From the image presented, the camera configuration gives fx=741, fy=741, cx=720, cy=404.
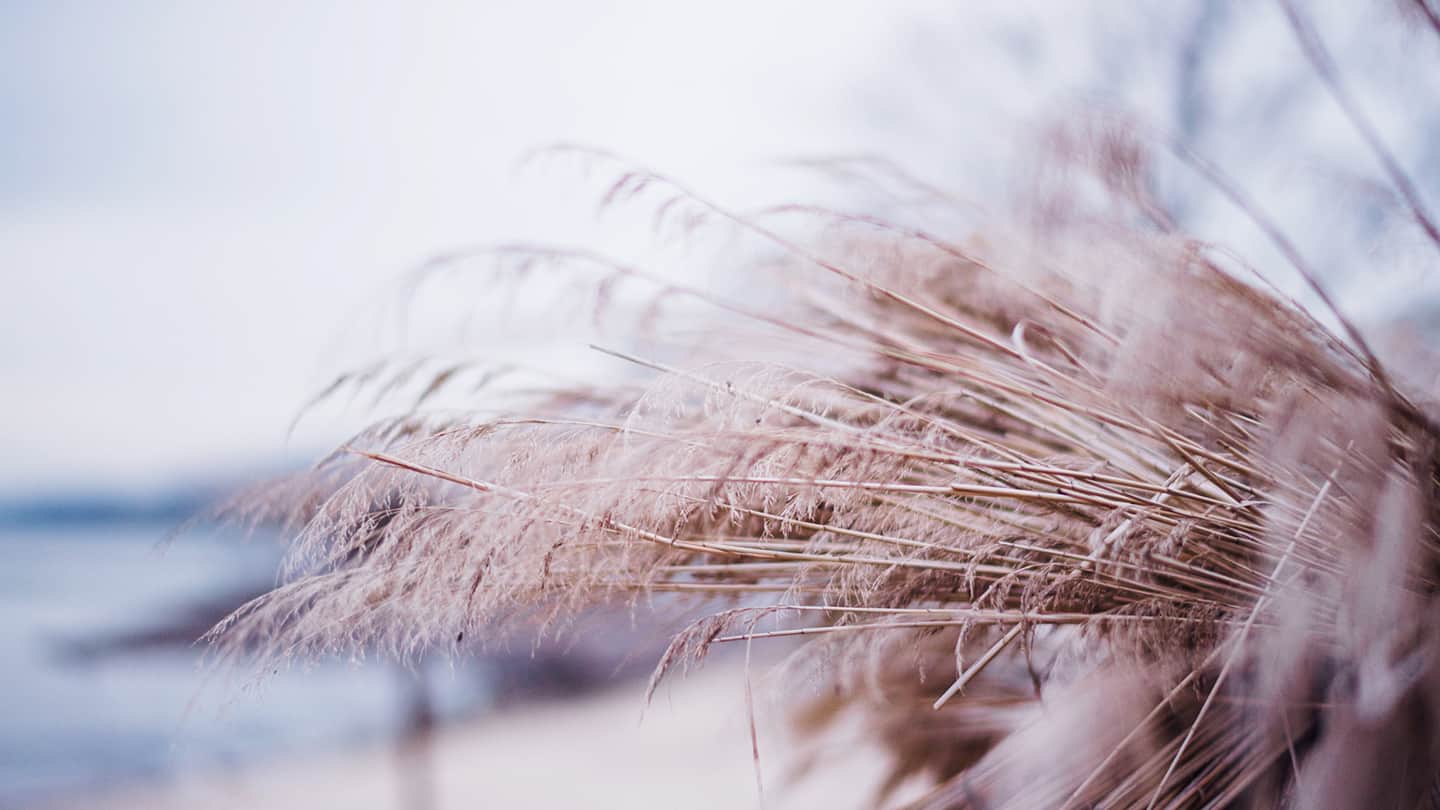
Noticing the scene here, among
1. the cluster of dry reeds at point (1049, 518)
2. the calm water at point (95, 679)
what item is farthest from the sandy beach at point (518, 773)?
the cluster of dry reeds at point (1049, 518)

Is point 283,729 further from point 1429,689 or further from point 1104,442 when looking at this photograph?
point 1429,689

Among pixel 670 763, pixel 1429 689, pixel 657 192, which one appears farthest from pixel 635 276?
pixel 670 763

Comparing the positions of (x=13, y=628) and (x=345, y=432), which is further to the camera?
(x=13, y=628)

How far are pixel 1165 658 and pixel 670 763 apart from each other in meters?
2.20

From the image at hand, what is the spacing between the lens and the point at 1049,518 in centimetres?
60

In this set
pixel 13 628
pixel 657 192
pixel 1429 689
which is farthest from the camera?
pixel 13 628

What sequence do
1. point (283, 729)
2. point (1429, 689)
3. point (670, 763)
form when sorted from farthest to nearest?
point (670, 763), point (283, 729), point (1429, 689)

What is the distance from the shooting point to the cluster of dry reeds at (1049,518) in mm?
426

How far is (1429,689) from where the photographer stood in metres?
0.37

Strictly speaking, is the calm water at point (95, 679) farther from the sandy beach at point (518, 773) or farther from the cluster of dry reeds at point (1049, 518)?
the cluster of dry reeds at point (1049, 518)

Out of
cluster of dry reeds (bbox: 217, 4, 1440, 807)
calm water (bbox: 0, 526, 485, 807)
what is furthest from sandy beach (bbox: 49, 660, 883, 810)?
cluster of dry reeds (bbox: 217, 4, 1440, 807)

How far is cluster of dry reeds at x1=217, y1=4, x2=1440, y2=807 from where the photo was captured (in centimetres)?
43

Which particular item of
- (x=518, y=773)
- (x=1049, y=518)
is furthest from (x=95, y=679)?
(x=1049, y=518)

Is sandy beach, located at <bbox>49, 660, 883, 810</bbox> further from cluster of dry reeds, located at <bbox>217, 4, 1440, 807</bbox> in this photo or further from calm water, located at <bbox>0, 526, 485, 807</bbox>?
cluster of dry reeds, located at <bbox>217, 4, 1440, 807</bbox>
